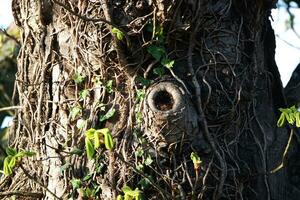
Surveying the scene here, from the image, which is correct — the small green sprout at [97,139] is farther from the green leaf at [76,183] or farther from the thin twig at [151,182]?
the green leaf at [76,183]

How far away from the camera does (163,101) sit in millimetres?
3045

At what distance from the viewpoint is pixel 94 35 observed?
3180 mm

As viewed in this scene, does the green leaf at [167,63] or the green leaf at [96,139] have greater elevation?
the green leaf at [167,63]

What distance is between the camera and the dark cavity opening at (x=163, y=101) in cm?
301

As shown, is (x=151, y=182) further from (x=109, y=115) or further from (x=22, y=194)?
(x=22, y=194)

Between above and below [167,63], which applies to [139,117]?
below

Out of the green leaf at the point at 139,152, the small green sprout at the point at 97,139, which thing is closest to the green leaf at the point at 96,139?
the small green sprout at the point at 97,139

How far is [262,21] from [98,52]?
79 cm

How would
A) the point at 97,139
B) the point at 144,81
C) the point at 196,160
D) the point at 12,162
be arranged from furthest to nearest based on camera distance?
1. the point at 144,81
2. the point at 196,160
3. the point at 12,162
4. the point at 97,139

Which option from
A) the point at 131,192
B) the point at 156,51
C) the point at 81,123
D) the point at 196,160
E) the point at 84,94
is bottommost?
the point at 131,192

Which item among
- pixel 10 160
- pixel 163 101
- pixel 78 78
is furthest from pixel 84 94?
pixel 10 160

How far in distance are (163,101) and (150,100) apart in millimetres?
59

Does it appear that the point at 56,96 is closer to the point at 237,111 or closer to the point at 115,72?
the point at 115,72

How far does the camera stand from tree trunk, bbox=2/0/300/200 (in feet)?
9.94
